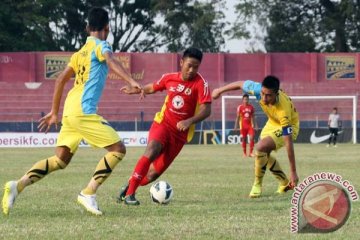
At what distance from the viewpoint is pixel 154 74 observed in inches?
1922

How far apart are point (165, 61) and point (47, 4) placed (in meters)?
12.1

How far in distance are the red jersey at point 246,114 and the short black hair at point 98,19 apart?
17101mm

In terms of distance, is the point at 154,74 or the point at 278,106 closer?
the point at 278,106

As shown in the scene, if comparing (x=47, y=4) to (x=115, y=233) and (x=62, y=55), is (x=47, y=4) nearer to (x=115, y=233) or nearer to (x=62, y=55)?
(x=62, y=55)

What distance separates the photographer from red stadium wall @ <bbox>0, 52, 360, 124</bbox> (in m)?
46.1

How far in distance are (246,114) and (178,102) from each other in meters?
A: 15.6

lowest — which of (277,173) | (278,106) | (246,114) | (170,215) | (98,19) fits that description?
(170,215)

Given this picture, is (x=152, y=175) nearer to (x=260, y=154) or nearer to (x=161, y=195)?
(x=161, y=195)

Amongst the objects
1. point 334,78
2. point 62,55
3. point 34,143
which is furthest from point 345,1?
point 34,143

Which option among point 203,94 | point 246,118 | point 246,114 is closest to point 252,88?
point 203,94

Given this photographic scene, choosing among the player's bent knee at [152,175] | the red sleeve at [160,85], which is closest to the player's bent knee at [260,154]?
the player's bent knee at [152,175]

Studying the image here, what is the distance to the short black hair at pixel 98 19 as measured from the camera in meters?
9.09

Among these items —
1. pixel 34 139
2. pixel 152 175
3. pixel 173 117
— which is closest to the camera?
pixel 173 117

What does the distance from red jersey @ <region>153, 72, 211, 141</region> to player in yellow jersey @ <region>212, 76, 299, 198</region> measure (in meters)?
0.77
